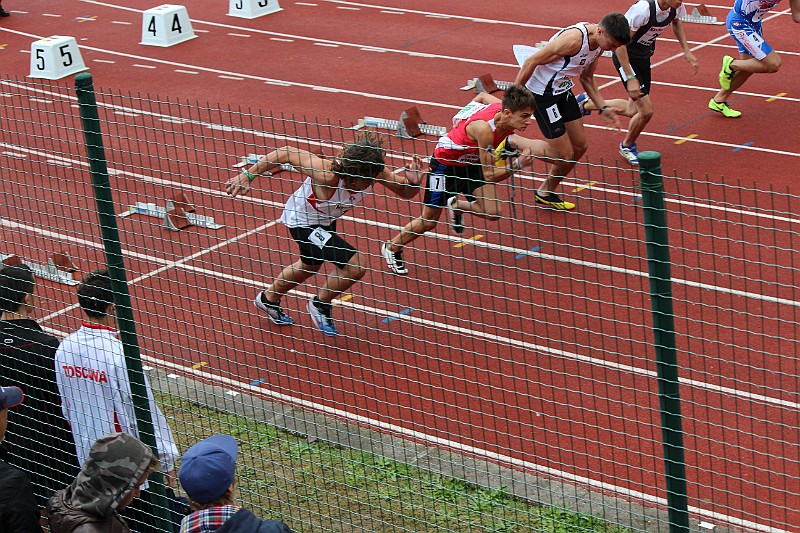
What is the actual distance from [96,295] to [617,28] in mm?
6008

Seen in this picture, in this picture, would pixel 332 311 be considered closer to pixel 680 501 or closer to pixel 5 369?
pixel 5 369

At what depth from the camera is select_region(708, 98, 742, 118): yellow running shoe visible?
42.2ft

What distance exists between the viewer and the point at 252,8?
1955 centimetres

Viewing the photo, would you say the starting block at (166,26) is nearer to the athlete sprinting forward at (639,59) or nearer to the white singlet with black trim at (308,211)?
the athlete sprinting forward at (639,59)

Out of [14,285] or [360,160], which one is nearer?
[360,160]

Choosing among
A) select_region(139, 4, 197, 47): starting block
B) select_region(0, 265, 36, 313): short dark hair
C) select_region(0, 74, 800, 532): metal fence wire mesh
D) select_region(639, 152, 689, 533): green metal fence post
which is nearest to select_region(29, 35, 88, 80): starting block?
select_region(139, 4, 197, 47): starting block

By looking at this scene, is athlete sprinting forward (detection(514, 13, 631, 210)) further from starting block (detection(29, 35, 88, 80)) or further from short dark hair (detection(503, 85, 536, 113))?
A: starting block (detection(29, 35, 88, 80))

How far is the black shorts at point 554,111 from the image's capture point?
1041cm

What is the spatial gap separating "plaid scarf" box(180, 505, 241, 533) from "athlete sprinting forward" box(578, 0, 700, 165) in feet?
26.0

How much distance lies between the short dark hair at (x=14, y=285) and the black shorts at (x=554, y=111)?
5748 millimetres

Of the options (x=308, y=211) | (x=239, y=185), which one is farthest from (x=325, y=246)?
(x=239, y=185)

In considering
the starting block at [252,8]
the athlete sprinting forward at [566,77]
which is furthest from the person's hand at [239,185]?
the starting block at [252,8]

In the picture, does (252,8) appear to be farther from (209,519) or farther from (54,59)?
(209,519)

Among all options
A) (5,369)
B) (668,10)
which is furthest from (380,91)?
(5,369)
